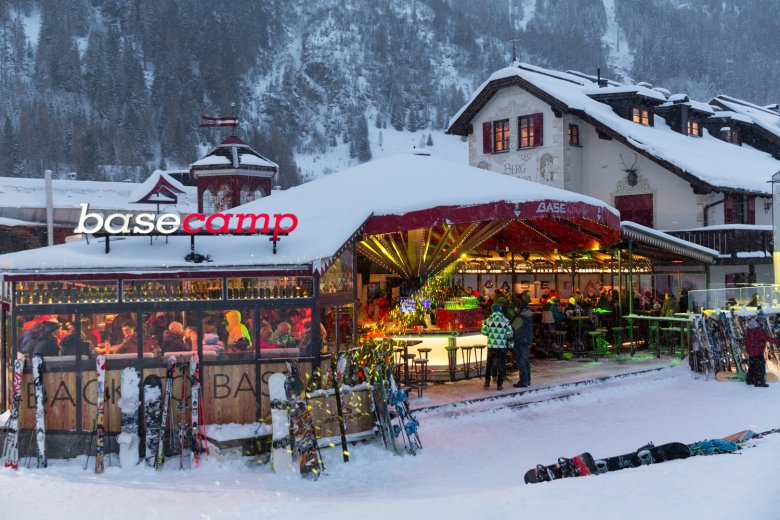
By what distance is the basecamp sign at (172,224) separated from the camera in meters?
12.4

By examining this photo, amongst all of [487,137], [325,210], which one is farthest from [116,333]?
[487,137]

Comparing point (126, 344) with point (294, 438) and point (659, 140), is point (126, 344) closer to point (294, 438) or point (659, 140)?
point (294, 438)

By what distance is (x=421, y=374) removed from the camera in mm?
16359

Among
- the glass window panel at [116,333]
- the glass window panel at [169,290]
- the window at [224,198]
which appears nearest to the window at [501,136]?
the window at [224,198]

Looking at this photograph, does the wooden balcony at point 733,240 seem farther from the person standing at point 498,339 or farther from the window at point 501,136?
the person standing at point 498,339

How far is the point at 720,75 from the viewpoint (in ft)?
605

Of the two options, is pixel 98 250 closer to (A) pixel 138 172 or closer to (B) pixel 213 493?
(B) pixel 213 493

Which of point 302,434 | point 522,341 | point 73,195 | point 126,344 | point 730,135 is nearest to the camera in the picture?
point 302,434

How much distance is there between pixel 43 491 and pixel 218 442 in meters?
2.25

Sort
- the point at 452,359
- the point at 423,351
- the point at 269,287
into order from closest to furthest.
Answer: the point at 269,287, the point at 423,351, the point at 452,359

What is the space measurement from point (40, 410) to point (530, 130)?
23735 millimetres

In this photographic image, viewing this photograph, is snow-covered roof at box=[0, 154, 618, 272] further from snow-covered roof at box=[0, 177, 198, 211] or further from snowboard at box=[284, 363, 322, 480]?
snow-covered roof at box=[0, 177, 198, 211]

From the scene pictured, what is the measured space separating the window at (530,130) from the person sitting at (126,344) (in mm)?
21969

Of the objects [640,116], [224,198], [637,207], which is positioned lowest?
[637,207]
